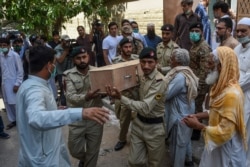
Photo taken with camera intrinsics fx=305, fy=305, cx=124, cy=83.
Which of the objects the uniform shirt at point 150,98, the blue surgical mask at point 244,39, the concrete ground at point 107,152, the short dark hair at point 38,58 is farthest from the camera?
the concrete ground at point 107,152

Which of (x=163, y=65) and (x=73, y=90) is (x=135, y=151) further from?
(x=163, y=65)

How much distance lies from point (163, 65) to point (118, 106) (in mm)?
1031

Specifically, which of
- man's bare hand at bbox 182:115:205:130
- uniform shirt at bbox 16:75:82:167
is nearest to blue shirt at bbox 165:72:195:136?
man's bare hand at bbox 182:115:205:130

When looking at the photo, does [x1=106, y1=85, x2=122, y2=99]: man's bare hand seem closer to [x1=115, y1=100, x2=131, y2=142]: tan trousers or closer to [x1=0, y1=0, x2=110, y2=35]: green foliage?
[x1=115, y1=100, x2=131, y2=142]: tan trousers

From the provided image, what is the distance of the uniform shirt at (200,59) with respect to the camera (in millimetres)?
4762

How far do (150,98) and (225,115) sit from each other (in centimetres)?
103

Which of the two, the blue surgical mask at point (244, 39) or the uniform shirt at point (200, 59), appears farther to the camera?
the uniform shirt at point (200, 59)

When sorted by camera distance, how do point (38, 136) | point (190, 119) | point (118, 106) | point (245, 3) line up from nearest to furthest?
1. point (38, 136)
2. point (190, 119)
3. point (118, 106)
4. point (245, 3)

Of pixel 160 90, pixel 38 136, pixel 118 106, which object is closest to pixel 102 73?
pixel 160 90

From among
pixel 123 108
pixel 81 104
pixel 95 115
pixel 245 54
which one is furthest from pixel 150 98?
pixel 123 108

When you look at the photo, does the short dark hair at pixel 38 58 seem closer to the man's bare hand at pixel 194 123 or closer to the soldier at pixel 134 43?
the man's bare hand at pixel 194 123

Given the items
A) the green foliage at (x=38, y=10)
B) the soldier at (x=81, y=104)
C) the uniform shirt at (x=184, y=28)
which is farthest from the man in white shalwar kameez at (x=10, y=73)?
the uniform shirt at (x=184, y=28)

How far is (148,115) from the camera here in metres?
3.62

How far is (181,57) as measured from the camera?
3898 mm
